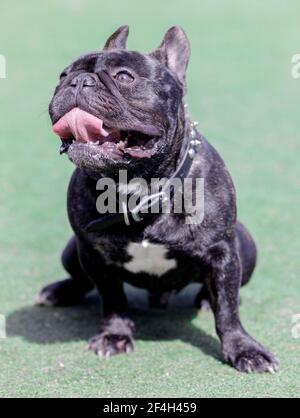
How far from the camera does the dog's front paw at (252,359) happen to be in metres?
2.81

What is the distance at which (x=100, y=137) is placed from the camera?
8.79 ft

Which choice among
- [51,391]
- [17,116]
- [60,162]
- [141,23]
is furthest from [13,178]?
[141,23]

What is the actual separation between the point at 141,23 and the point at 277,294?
6606 millimetres

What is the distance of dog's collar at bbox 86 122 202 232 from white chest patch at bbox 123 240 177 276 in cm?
10

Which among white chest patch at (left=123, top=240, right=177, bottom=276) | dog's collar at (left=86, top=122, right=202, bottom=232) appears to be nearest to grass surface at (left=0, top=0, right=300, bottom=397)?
white chest patch at (left=123, top=240, right=177, bottom=276)

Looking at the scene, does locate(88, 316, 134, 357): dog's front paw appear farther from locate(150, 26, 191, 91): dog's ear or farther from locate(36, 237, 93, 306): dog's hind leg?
locate(150, 26, 191, 91): dog's ear

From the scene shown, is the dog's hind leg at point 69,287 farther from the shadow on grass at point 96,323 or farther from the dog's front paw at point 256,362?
the dog's front paw at point 256,362

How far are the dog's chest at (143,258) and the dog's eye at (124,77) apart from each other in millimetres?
583

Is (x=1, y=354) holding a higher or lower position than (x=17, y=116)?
lower

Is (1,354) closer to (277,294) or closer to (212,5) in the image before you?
(277,294)

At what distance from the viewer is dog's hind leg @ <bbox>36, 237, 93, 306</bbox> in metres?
3.52

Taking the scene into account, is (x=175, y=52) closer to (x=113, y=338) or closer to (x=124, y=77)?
(x=124, y=77)

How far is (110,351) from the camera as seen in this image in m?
3.05

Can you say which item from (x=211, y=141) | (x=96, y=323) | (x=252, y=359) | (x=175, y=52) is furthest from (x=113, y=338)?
(x=211, y=141)
